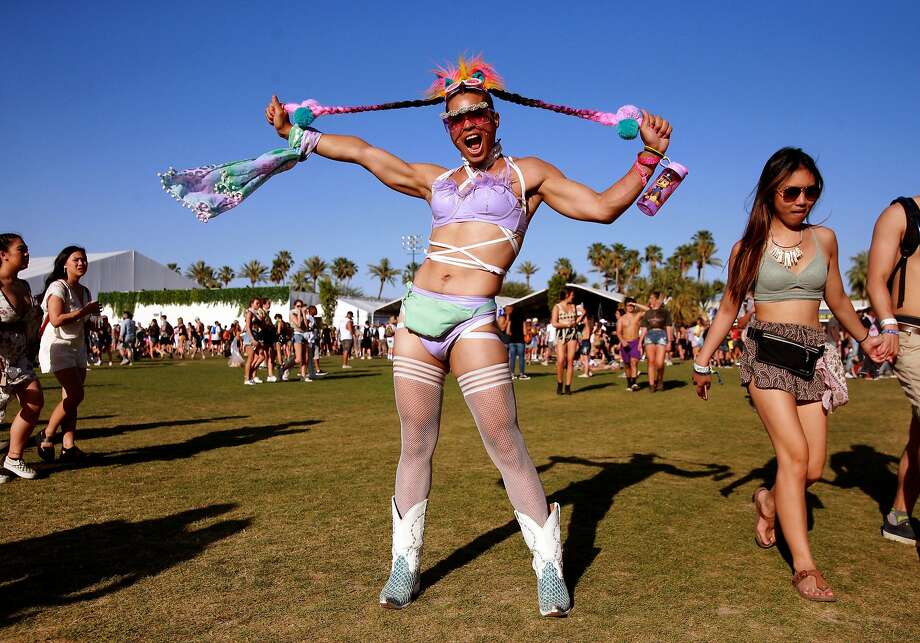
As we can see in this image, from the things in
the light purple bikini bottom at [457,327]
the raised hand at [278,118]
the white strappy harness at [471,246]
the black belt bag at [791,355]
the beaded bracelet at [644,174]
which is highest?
the raised hand at [278,118]

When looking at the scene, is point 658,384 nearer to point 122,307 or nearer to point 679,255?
point 122,307

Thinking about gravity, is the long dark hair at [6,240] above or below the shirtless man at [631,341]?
above

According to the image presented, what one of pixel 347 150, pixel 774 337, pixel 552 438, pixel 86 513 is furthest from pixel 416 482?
pixel 552 438

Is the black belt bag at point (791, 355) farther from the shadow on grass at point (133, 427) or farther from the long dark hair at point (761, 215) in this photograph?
the shadow on grass at point (133, 427)

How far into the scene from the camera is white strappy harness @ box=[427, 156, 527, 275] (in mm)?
3447

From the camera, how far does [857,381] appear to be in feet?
63.8

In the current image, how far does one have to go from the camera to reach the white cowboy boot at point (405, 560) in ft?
11.1

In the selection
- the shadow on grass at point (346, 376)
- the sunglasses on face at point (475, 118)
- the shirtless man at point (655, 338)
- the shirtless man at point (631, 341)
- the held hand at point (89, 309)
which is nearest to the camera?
the sunglasses on face at point (475, 118)

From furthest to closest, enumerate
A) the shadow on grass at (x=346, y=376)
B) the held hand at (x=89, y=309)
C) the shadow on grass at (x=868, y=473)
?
1. the shadow on grass at (x=346, y=376)
2. the held hand at (x=89, y=309)
3. the shadow on grass at (x=868, y=473)

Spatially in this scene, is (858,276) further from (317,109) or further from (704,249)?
(317,109)

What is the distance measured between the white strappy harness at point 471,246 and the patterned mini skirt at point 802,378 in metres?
1.56

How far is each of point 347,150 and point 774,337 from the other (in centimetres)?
253

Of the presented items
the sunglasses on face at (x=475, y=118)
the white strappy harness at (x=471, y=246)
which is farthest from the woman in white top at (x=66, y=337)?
the sunglasses on face at (x=475, y=118)

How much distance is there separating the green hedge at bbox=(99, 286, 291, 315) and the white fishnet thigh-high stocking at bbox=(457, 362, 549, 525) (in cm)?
4906
